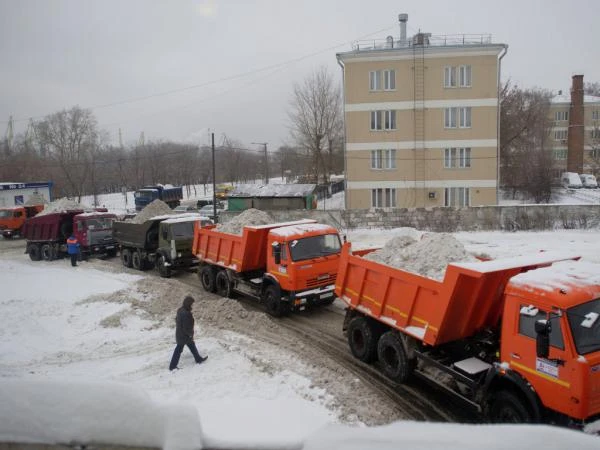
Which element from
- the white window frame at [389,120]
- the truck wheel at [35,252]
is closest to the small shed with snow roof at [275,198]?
the white window frame at [389,120]

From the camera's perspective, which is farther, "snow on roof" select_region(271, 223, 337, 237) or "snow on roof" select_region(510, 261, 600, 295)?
"snow on roof" select_region(271, 223, 337, 237)

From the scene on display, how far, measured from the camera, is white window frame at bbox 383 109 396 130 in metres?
34.8

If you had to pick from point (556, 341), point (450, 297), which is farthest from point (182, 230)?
point (556, 341)

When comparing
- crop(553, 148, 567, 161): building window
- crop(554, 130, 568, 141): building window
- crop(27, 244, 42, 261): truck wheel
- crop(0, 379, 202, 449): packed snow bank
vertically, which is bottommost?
crop(27, 244, 42, 261): truck wheel

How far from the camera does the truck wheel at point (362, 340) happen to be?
9383 mm

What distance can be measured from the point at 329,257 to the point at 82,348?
21.2 feet

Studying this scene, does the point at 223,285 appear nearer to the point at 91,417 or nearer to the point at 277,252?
the point at 277,252

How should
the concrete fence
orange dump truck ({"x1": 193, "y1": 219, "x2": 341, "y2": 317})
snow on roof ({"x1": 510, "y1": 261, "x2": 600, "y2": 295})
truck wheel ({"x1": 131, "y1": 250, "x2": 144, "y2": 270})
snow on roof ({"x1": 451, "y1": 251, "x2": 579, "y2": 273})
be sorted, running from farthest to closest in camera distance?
1. the concrete fence
2. truck wheel ({"x1": 131, "y1": 250, "x2": 144, "y2": 270})
3. orange dump truck ({"x1": 193, "y1": 219, "x2": 341, "y2": 317})
4. snow on roof ({"x1": 451, "y1": 251, "x2": 579, "y2": 273})
5. snow on roof ({"x1": 510, "y1": 261, "x2": 600, "y2": 295})

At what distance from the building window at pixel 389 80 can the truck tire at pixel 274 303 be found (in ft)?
83.9

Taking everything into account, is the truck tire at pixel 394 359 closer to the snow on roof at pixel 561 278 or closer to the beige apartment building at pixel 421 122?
the snow on roof at pixel 561 278

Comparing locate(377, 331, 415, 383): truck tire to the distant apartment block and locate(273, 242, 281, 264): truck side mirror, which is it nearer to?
locate(273, 242, 281, 264): truck side mirror

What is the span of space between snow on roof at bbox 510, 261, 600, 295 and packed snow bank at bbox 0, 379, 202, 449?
15.5 ft

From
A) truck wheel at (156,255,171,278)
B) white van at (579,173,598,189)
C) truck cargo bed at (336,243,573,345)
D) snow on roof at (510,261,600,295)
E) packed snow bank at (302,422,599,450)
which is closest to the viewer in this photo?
packed snow bank at (302,422,599,450)

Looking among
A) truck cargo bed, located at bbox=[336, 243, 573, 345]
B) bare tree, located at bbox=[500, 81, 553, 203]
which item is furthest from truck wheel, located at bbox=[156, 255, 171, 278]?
bare tree, located at bbox=[500, 81, 553, 203]
